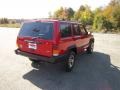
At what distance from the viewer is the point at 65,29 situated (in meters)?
7.05

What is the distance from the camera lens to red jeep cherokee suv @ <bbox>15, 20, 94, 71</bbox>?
636 centimetres

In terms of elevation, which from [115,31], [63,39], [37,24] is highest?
[37,24]

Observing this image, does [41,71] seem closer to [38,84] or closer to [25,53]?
[25,53]

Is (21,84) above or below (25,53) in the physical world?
below

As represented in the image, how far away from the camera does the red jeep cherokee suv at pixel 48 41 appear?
6.36 m

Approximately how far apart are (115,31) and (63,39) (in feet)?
87.8

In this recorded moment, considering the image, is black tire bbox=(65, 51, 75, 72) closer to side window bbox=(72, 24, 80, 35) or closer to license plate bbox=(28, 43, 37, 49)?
side window bbox=(72, 24, 80, 35)

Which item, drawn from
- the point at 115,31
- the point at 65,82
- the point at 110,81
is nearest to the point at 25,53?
the point at 65,82

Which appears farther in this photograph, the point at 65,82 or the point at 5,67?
the point at 5,67

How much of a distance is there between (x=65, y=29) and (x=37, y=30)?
1019 millimetres

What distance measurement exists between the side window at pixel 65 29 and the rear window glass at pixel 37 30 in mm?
484

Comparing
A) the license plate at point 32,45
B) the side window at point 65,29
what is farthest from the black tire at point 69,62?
the license plate at point 32,45

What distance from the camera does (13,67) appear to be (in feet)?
25.0

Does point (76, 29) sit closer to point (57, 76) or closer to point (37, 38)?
point (37, 38)
